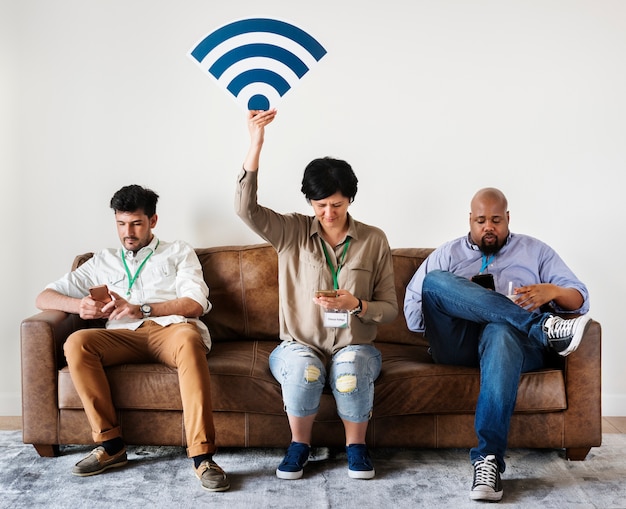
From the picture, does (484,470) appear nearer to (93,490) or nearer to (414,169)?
(93,490)

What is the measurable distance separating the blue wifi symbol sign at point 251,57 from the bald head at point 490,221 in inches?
38.1

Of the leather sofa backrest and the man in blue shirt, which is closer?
the man in blue shirt

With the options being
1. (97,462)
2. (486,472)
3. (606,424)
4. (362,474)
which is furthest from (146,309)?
(606,424)

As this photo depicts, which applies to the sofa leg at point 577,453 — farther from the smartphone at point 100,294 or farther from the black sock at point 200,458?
the smartphone at point 100,294

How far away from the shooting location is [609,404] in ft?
12.2

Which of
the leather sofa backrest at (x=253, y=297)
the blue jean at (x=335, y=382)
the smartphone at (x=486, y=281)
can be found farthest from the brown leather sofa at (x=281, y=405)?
the leather sofa backrest at (x=253, y=297)

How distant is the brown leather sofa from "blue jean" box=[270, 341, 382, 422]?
0.38 feet

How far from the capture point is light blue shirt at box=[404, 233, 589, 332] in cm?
306

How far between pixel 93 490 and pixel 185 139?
1803mm

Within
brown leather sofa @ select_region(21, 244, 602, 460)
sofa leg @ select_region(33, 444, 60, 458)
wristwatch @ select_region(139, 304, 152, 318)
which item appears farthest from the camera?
wristwatch @ select_region(139, 304, 152, 318)

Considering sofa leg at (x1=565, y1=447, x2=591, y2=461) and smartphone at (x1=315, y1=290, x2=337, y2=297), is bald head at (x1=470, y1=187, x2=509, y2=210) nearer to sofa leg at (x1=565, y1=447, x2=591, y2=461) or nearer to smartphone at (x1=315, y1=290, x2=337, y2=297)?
smartphone at (x1=315, y1=290, x2=337, y2=297)

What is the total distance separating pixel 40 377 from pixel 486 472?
1.71m

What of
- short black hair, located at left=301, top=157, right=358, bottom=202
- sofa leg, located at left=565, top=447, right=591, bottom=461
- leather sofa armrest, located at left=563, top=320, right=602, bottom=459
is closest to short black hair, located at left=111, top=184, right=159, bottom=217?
short black hair, located at left=301, top=157, right=358, bottom=202

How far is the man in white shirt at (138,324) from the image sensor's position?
2.66 metres
